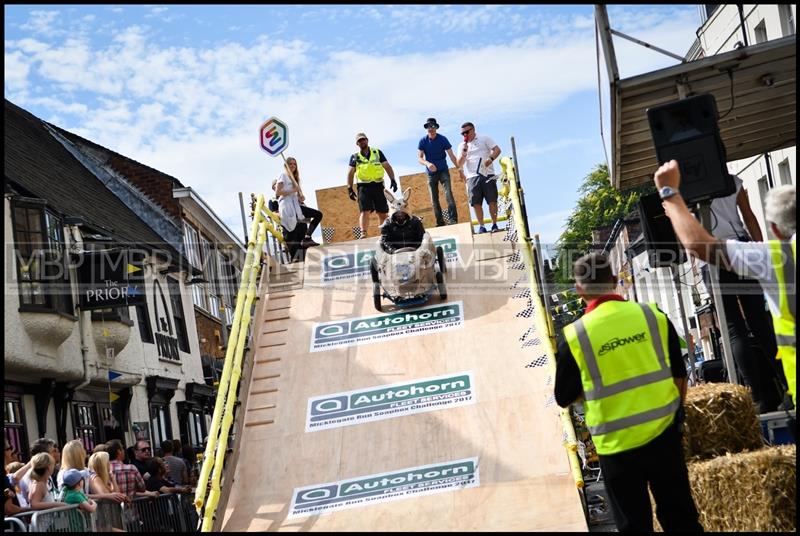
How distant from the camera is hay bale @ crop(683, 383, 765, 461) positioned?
8.41 m

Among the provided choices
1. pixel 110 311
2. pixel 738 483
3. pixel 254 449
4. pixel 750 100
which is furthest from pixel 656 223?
pixel 110 311

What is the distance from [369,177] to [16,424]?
796 cm

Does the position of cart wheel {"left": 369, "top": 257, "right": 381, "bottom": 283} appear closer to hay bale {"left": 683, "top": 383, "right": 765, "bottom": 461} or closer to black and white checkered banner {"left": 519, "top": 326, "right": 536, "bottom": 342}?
black and white checkered banner {"left": 519, "top": 326, "right": 536, "bottom": 342}

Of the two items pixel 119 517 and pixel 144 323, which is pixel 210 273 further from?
pixel 119 517

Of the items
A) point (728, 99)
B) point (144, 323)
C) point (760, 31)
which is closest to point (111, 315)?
point (144, 323)

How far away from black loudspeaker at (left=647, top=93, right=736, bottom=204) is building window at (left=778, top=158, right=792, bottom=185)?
26.6 meters

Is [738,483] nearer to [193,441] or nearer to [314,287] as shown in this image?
[314,287]

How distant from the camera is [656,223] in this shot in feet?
33.1

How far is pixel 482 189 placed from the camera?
18.1 m

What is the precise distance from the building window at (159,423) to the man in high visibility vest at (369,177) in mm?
11539

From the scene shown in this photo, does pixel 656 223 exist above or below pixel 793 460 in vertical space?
above

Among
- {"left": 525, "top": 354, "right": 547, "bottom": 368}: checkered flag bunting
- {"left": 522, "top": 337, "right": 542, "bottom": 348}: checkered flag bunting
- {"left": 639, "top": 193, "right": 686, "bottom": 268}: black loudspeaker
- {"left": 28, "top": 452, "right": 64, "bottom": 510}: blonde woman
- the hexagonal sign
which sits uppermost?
the hexagonal sign

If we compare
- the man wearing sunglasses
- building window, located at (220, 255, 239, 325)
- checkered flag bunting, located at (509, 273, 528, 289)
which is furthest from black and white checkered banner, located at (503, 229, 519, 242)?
building window, located at (220, 255, 239, 325)

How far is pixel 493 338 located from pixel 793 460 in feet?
21.3
